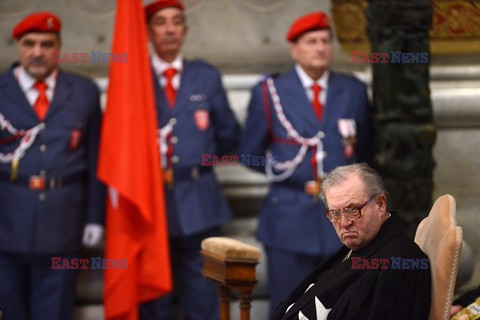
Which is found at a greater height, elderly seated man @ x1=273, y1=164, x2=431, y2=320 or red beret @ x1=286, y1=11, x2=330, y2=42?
red beret @ x1=286, y1=11, x2=330, y2=42

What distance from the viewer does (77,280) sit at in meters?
5.96

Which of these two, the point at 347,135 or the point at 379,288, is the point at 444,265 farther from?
the point at 347,135

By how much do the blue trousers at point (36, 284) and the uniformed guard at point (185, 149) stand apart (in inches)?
17.5

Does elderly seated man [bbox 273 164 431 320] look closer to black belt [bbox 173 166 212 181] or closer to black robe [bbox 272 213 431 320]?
black robe [bbox 272 213 431 320]

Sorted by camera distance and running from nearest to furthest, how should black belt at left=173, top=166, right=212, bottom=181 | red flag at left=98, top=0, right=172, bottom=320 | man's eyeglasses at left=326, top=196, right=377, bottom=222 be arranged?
man's eyeglasses at left=326, top=196, right=377, bottom=222 → red flag at left=98, top=0, right=172, bottom=320 → black belt at left=173, top=166, right=212, bottom=181

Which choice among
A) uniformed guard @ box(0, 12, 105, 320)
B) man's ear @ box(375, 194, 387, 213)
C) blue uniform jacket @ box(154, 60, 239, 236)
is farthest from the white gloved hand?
man's ear @ box(375, 194, 387, 213)

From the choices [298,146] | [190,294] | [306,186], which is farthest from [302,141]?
[190,294]

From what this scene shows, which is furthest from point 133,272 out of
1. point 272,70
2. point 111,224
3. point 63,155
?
point 272,70

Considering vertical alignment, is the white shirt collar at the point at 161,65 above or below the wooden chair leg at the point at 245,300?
above

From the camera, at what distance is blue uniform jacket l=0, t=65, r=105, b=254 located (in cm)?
561

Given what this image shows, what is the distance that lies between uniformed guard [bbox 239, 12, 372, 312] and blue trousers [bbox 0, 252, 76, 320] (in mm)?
1074

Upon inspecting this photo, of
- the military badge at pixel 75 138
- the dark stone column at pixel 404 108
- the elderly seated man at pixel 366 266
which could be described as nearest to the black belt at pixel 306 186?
the dark stone column at pixel 404 108

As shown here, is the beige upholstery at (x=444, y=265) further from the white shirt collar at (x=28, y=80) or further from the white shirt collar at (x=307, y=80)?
the white shirt collar at (x=28, y=80)

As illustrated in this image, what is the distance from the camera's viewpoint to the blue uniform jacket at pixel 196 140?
5.76m
